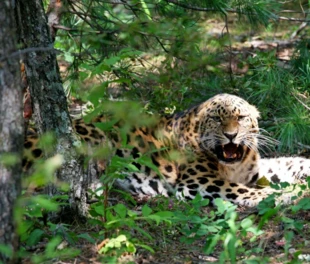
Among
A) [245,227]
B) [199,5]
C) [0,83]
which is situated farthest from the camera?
[199,5]

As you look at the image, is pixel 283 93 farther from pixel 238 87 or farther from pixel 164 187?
pixel 164 187

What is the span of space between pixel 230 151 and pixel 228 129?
317 mm

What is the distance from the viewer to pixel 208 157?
25.4 feet

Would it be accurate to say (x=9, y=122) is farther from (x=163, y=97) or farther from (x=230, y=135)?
(x=163, y=97)

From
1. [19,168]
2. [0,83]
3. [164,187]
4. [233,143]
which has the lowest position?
[164,187]

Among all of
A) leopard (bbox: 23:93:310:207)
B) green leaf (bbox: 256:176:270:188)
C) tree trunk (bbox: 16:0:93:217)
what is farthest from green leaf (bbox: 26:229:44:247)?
green leaf (bbox: 256:176:270:188)

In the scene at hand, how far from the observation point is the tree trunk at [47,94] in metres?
5.14

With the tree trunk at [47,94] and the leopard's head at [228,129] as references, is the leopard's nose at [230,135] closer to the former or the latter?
the leopard's head at [228,129]

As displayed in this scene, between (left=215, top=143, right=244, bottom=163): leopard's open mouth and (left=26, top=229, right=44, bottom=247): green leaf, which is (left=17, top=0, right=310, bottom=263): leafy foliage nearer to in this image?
(left=26, top=229, right=44, bottom=247): green leaf

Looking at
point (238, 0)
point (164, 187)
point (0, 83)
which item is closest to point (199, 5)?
point (238, 0)

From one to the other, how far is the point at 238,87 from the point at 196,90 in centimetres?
52

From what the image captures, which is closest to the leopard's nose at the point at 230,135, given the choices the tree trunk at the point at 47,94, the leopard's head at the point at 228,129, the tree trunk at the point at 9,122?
the leopard's head at the point at 228,129

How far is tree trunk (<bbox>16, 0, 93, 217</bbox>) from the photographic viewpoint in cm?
514

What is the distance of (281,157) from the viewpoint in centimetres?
811
